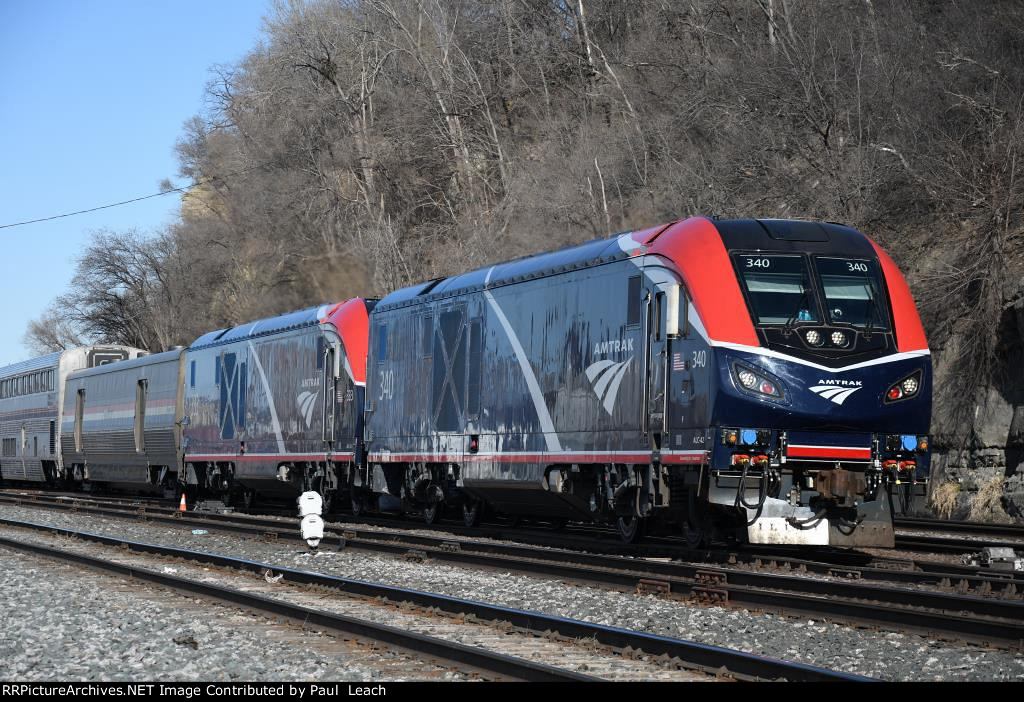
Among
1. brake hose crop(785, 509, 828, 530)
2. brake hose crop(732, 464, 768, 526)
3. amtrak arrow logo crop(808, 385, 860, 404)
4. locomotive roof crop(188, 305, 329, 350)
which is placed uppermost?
locomotive roof crop(188, 305, 329, 350)

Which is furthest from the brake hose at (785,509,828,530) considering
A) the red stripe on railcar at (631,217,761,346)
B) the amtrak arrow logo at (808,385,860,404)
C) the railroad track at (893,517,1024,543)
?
the railroad track at (893,517,1024,543)

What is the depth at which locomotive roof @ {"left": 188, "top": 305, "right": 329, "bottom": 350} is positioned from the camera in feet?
80.7

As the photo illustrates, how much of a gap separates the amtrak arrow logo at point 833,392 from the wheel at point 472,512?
8.18 meters

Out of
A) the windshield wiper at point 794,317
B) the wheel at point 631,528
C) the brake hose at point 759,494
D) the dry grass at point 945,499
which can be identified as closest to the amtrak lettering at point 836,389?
the windshield wiper at point 794,317

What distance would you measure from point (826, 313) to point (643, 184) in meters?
24.3

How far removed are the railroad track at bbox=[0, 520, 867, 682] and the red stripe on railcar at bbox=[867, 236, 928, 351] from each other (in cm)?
592

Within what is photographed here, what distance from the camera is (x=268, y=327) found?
87.3 ft

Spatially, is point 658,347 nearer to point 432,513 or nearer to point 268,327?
point 432,513

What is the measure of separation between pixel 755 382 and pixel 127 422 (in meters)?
23.6

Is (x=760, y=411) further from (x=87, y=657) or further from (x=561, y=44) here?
(x=561, y=44)

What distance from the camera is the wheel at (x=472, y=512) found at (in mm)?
20484

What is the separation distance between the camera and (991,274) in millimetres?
24391

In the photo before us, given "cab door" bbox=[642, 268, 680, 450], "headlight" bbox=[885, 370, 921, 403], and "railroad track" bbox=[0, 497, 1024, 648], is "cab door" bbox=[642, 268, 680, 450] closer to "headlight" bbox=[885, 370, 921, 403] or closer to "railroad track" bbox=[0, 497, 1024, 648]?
"railroad track" bbox=[0, 497, 1024, 648]

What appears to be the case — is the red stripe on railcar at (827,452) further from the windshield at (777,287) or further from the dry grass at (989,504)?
the dry grass at (989,504)
